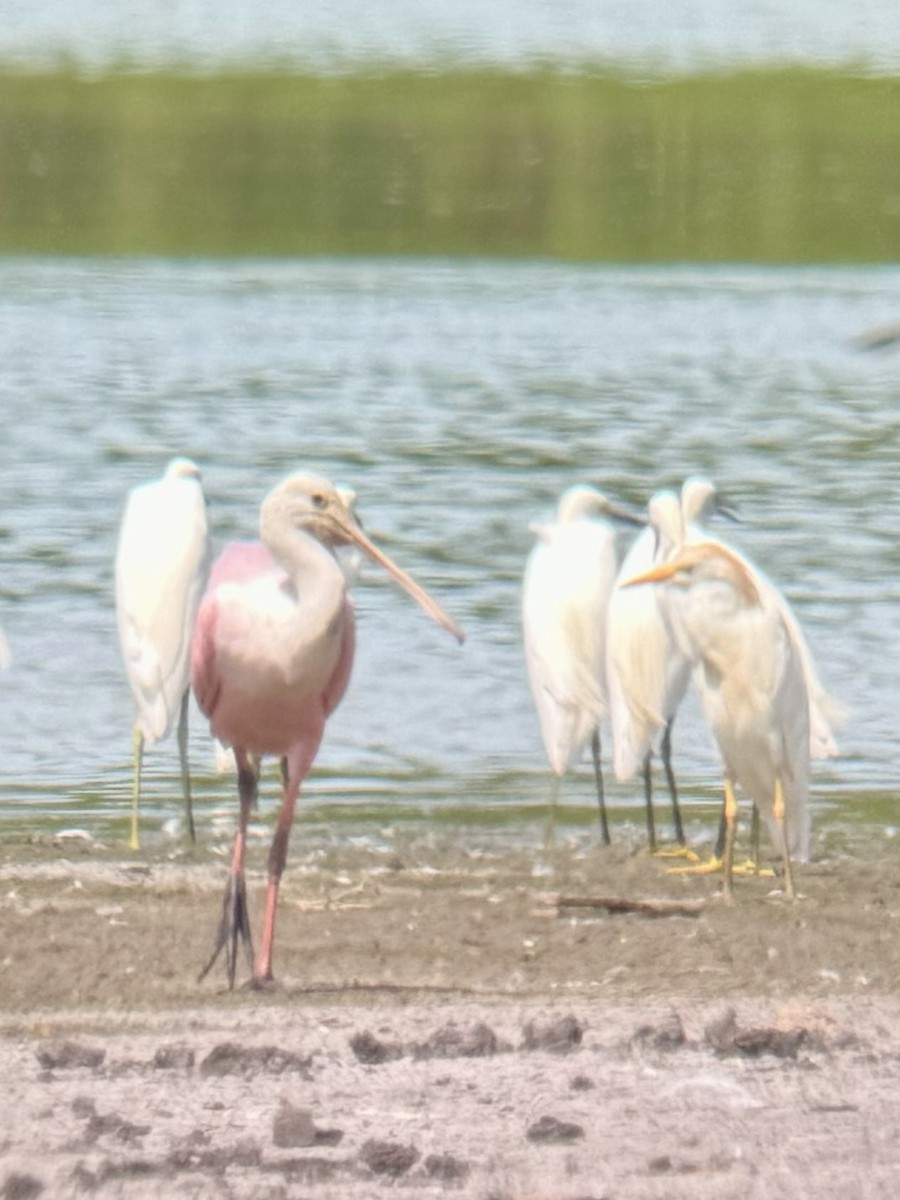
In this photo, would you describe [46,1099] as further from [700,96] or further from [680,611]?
[700,96]

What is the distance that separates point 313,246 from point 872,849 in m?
20.5

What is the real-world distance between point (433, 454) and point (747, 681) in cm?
882

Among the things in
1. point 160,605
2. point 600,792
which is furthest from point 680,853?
point 160,605

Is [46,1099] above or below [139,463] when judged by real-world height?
above

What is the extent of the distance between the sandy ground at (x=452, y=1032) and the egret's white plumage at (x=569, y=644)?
0.39 meters

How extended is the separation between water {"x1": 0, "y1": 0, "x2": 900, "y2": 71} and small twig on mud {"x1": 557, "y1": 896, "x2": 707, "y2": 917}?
35493 mm

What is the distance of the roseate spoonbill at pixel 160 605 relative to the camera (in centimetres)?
842

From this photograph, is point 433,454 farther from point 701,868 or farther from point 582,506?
point 701,868

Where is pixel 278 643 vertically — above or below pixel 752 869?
above

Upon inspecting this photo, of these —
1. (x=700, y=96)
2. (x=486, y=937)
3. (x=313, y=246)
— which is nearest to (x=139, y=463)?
(x=486, y=937)

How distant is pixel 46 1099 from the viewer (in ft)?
18.2

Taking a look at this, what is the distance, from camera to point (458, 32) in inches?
1896

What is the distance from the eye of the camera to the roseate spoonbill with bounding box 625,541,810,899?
301 inches

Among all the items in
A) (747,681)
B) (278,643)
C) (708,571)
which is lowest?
(747,681)
